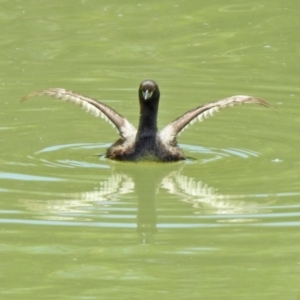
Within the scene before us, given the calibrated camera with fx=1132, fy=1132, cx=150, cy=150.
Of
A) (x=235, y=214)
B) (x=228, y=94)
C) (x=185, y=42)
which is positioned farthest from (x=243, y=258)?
(x=185, y=42)

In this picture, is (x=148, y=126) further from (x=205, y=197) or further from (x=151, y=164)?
Answer: (x=205, y=197)

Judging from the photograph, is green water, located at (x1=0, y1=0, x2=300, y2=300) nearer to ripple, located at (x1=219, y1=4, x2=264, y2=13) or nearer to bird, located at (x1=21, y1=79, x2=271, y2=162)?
ripple, located at (x1=219, y1=4, x2=264, y2=13)

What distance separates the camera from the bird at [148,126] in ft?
Answer: 44.1

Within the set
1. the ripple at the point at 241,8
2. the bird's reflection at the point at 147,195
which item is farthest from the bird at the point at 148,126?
the ripple at the point at 241,8

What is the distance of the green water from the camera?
9.25 metres

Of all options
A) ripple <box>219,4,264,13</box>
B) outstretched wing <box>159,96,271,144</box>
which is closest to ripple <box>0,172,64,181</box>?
outstretched wing <box>159,96,271,144</box>

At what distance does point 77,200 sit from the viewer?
Answer: 11445 mm

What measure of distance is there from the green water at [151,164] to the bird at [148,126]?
17cm

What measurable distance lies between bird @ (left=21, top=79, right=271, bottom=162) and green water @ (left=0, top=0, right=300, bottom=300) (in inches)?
6.7

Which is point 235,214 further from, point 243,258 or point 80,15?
point 80,15

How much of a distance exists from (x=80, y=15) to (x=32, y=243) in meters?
13.1

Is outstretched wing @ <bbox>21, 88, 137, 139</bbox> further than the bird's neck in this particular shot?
Yes

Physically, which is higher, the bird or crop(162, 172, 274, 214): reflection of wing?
the bird

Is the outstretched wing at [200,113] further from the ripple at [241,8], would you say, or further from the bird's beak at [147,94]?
the ripple at [241,8]
